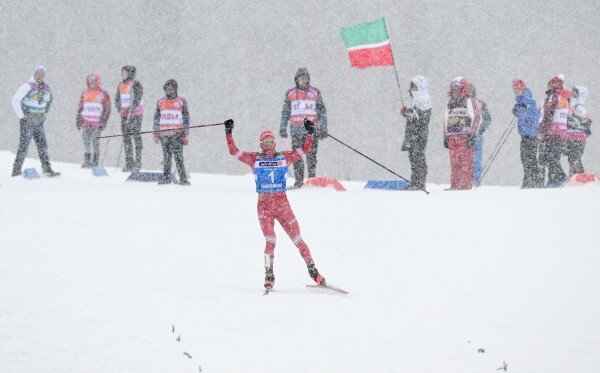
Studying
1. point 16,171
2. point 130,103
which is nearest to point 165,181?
point 130,103

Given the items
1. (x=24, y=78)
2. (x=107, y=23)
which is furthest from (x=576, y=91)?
(x=24, y=78)

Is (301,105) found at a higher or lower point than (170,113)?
higher

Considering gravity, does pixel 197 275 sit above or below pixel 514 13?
below

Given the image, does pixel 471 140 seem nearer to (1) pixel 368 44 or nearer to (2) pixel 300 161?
(1) pixel 368 44

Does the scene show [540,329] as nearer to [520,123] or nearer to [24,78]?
[520,123]

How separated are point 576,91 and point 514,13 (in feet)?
25.8

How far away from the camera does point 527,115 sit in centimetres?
1453

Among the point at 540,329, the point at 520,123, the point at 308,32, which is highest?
the point at 308,32

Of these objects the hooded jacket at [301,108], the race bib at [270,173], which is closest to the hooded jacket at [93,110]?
the hooded jacket at [301,108]

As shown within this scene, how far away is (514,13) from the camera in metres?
22.5

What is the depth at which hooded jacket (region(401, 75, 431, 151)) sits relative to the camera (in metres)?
14.2

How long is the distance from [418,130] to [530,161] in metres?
2.00

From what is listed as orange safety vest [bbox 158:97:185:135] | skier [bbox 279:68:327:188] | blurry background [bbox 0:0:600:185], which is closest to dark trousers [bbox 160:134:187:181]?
orange safety vest [bbox 158:97:185:135]

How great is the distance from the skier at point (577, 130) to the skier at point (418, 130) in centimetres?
251
